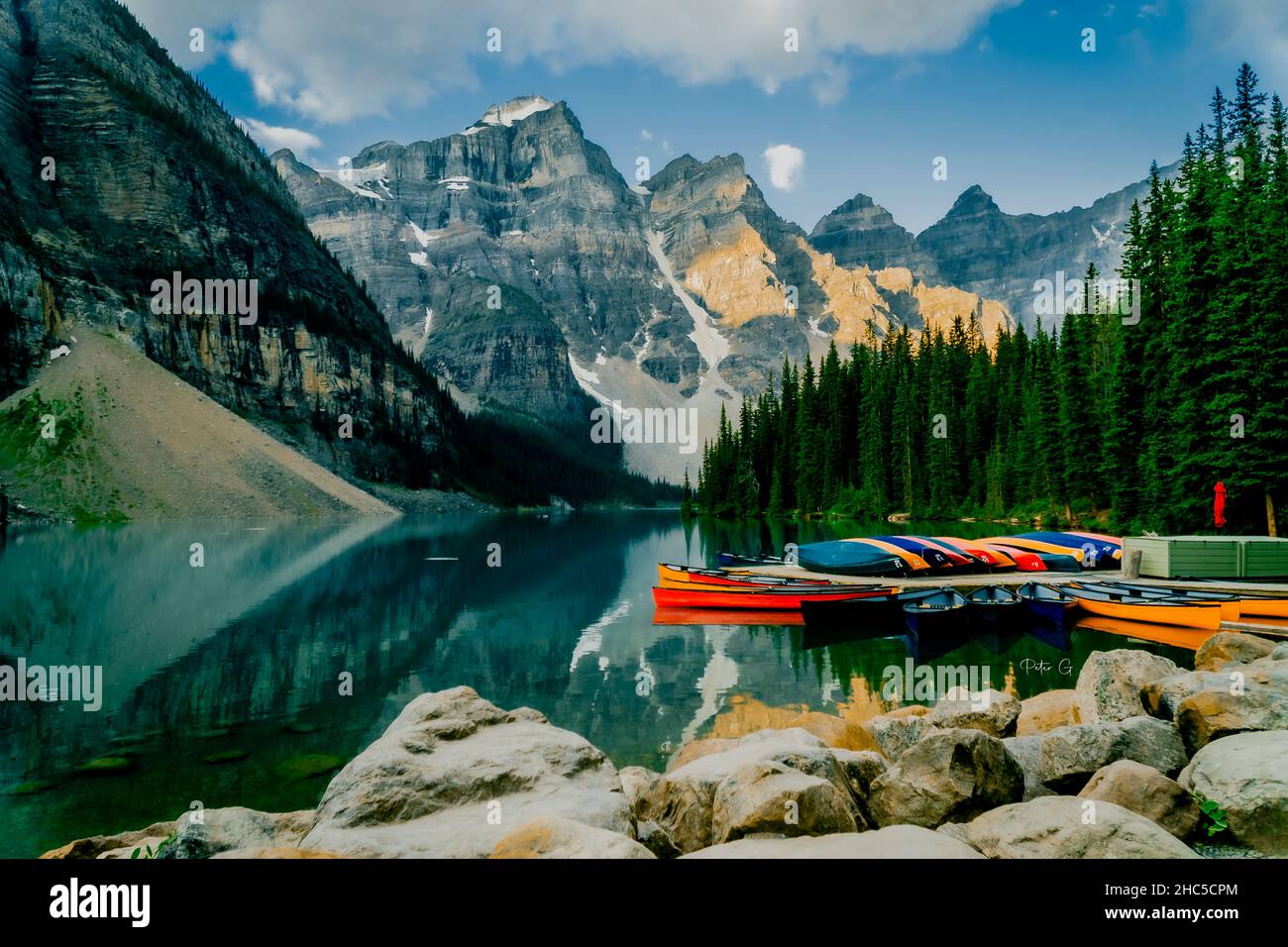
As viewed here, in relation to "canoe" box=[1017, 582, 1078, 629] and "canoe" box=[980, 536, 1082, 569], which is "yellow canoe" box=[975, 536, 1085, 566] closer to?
"canoe" box=[980, 536, 1082, 569]

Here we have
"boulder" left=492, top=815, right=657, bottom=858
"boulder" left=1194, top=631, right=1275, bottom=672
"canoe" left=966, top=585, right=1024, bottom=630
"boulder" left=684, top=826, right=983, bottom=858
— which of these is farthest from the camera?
"canoe" left=966, top=585, right=1024, bottom=630

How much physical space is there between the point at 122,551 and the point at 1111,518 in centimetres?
7068

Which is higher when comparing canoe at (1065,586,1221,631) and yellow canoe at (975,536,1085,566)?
yellow canoe at (975,536,1085,566)

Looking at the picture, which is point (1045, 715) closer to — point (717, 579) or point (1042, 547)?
point (717, 579)

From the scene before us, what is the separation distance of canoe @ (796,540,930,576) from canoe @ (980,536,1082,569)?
7.52 metres

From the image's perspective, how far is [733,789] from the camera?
7211 mm

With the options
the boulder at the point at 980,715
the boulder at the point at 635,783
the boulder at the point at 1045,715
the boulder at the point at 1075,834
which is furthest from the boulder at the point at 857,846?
the boulder at the point at 1045,715

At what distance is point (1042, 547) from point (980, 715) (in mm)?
26035

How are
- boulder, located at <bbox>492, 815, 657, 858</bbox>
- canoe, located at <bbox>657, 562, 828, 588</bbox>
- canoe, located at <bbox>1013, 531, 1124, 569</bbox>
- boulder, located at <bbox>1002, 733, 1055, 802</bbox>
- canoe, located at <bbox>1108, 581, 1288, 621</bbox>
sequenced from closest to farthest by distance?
boulder, located at <bbox>492, 815, 657, 858</bbox>
boulder, located at <bbox>1002, 733, 1055, 802</bbox>
canoe, located at <bbox>1108, 581, 1288, 621</bbox>
canoe, located at <bbox>657, 562, 828, 588</bbox>
canoe, located at <bbox>1013, 531, 1124, 569</bbox>

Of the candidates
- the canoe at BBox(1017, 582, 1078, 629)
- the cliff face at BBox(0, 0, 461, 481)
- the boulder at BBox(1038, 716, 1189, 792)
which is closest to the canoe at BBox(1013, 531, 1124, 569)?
the canoe at BBox(1017, 582, 1078, 629)

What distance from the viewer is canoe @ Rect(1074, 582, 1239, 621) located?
21391mm

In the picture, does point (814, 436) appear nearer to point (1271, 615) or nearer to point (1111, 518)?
point (1111, 518)

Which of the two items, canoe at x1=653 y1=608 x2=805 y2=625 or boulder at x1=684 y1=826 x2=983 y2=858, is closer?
boulder at x1=684 y1=826 x2=983 y2=858

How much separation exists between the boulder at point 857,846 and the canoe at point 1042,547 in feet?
105
